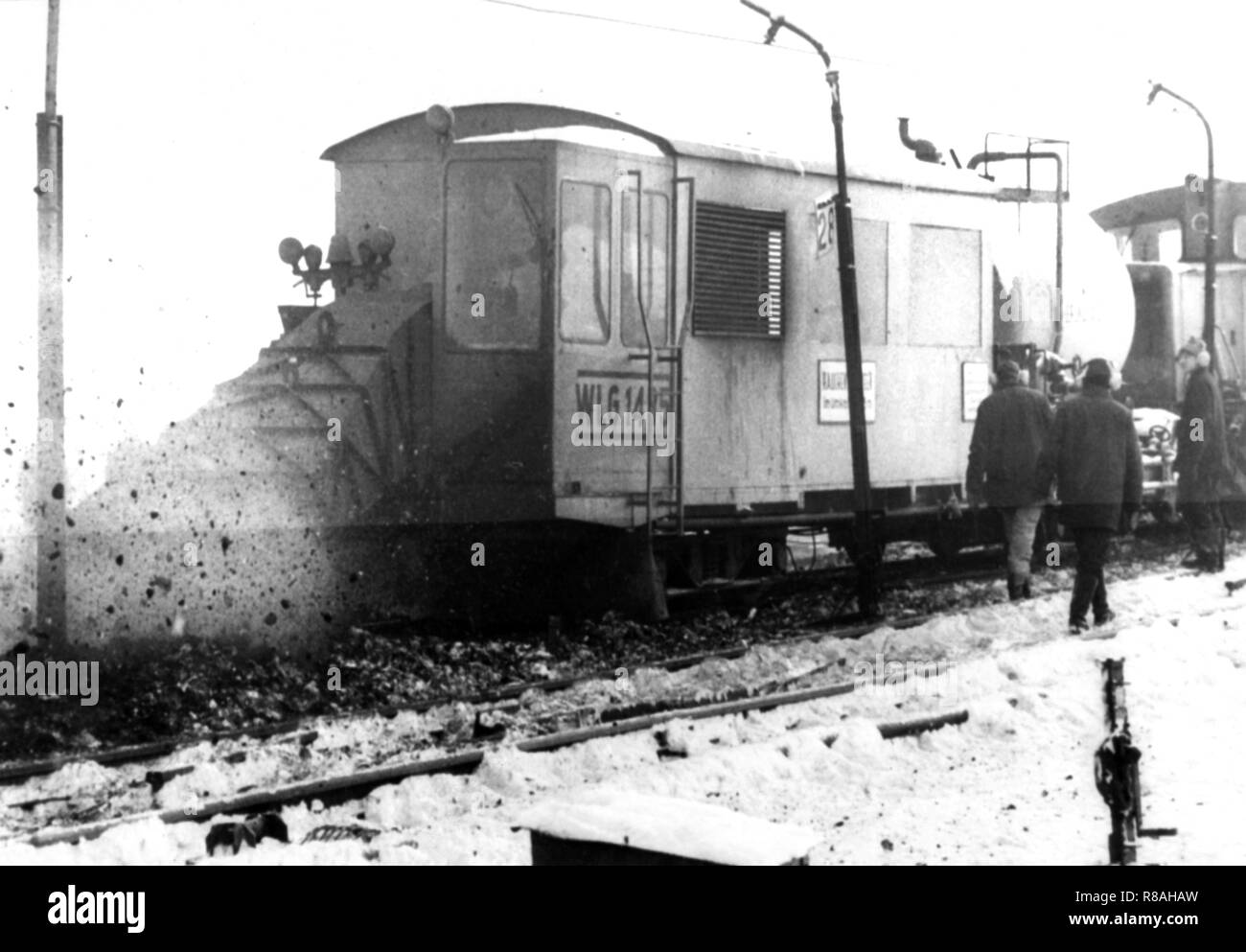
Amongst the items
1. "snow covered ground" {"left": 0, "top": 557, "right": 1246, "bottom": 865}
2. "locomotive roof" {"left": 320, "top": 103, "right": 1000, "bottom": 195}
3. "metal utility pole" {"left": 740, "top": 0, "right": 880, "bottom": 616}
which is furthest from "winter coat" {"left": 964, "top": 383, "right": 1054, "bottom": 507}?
"locomotive roof" {"left": 320, "top": 103, "right": 1000, "bottom": 195}

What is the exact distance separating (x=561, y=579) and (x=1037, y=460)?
3.87 meters

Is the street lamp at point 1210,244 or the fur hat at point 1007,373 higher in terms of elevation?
the street lamp at point 1210,244

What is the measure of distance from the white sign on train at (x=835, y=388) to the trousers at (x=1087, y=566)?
208cm

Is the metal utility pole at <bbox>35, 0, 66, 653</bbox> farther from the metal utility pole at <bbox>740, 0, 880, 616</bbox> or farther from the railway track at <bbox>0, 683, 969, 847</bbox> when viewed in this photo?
the metal utility pole at <bbox>740, 0, 880, 616</bbox>

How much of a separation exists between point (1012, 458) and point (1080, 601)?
1.69m

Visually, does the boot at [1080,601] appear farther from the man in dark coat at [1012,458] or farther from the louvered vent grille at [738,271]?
the louvered vent grille at [738,271]

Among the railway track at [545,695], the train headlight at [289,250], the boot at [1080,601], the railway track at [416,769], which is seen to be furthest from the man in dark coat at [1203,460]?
the train headlight at [289,250]

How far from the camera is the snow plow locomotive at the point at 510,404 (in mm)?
9797

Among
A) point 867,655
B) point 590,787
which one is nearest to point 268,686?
point 590,787

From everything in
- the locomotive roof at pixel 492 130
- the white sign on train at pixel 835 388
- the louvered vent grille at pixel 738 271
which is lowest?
the white sign on train at pixel 835 388

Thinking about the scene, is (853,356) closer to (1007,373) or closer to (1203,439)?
(1007,373)

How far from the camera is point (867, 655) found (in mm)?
10930

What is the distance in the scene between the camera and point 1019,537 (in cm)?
Answer: 1303

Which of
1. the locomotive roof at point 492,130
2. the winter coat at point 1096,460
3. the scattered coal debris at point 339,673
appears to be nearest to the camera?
the scattered coal debris at point 339,673
